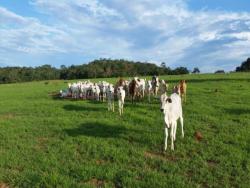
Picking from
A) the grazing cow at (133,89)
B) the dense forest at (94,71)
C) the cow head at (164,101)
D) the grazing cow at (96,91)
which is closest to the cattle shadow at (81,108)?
the grazing cow at (96,91)

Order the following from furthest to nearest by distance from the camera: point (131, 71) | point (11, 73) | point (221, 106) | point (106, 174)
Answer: point (11, 73) < point (131, 71) < point (221, 106) < point (106, 174)

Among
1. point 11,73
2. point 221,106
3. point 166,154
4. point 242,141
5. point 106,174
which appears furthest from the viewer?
point 11,73

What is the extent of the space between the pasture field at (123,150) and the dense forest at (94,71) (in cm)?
7276

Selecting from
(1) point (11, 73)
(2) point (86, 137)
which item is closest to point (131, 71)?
(1) point (11, 73)

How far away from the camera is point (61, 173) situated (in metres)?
15.3

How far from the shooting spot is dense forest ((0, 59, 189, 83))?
342 ft

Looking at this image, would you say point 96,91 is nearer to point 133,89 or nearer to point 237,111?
point 133,89

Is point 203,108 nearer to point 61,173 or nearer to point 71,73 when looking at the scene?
point 61,173

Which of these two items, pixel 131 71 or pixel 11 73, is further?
pixel 11 73

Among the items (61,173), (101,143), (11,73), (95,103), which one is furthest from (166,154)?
(11,73)

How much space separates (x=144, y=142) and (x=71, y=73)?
92941mm

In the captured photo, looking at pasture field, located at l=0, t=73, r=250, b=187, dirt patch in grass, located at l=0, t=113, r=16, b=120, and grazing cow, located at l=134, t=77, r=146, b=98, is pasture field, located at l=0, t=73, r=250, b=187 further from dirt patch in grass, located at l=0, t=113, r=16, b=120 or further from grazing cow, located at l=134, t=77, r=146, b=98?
grazing cow, located at l=134, t=77, r=146, b=98

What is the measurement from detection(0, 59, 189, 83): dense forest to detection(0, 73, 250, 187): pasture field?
→ 72.8 meters

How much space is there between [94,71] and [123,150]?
3496 inches
